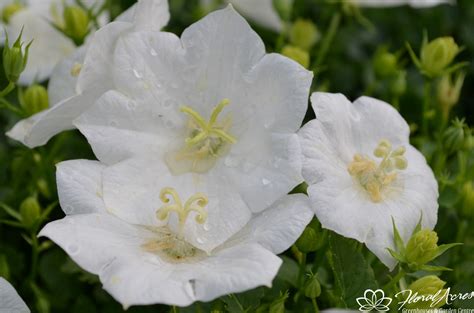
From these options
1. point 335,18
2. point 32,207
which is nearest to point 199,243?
point 32,207

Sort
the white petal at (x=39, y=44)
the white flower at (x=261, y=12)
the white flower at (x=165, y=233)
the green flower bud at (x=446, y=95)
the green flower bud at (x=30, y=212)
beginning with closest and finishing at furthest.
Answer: the white flower at (x=165, y=233) < the green flower bud at (x=30, y=212) < the green flower bud at (x=446, y=95) < the white petal at (x=39, y=44) < the white flower at (x=261, y=12)

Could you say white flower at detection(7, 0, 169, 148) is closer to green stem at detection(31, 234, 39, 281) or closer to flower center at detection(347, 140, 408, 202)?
green stem at detection(31, 234, 39, 281)

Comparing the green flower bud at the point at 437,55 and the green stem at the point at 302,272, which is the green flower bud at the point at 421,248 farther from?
the green flower bud at the point at 437,55

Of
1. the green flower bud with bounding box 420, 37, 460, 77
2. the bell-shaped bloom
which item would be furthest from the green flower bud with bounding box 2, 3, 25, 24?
the green flower bud with bounding box 420, 37, 460, 77

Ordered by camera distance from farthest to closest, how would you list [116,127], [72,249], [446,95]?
[446,95] → [116,127] → [72,249]

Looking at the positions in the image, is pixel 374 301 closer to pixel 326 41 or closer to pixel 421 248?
pixel 421 248

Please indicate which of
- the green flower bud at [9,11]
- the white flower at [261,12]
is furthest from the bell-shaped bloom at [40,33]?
the white flower at [261,12]

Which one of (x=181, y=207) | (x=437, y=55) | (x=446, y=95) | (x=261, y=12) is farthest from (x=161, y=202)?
(x=261, y=12)

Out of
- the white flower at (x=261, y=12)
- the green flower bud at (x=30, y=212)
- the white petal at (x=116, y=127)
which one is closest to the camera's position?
the white petal at (x=116, y=127)
